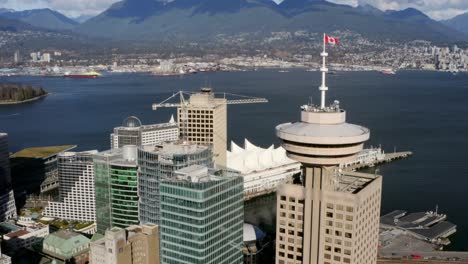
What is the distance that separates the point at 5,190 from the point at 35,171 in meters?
8.16

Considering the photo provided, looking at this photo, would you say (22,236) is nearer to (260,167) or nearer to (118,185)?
(118,185)

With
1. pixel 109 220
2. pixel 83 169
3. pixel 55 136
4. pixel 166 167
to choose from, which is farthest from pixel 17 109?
pixel 166 167

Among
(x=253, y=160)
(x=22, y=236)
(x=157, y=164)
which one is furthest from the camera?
(x=253, y=160)

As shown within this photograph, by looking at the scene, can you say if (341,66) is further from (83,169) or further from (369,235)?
(369,235)

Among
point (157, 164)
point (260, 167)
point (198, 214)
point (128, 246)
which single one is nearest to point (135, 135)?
point (260, 167)

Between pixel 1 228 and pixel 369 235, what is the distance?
1862 cm

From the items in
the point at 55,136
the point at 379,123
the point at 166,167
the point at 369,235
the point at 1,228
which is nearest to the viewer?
the point at 369,235

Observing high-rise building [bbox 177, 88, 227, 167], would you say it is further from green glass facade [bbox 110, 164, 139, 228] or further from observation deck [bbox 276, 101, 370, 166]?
observation deck [bbox 276, 101, 370, 166]

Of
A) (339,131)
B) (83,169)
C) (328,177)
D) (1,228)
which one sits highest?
(339,131)

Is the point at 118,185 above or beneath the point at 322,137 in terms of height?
beneath

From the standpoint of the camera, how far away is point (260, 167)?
33719mm

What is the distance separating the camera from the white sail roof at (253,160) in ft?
109

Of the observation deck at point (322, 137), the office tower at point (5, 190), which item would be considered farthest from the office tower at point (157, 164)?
the office tower at point (5, 190)

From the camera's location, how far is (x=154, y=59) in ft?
470
